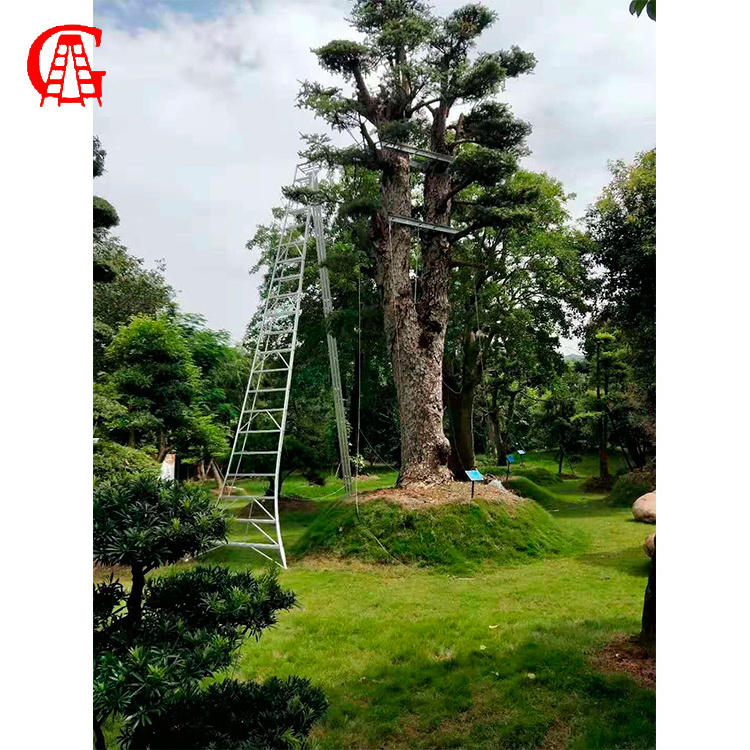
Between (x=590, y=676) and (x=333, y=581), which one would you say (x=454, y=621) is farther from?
(x=333, y=581)

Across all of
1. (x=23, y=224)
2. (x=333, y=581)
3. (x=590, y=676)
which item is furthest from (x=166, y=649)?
(x=333, y=581)

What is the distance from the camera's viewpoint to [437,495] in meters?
4.53

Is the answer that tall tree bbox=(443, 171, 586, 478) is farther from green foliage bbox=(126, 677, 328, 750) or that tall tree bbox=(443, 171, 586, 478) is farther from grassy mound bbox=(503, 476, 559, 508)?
green foliage bbox=(126, 677, 328, 750)

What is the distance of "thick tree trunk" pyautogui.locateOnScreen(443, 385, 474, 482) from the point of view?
7.58m

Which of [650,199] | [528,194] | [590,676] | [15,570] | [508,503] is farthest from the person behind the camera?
[650,199]

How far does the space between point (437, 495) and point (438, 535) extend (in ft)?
1.36

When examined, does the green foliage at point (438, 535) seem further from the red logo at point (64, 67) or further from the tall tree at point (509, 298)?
the red logo at point (64, 67)

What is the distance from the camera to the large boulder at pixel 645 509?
5441 mm

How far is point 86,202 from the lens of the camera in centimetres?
122

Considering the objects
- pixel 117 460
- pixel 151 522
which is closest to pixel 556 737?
pixel 151 522

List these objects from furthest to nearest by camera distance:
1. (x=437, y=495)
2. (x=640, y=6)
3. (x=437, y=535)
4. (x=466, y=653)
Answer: (x=437, y=495) < (x=437, y=535) < (x=466, y=653) < (x=640, y=6)

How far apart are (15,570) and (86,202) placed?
0.72 metres

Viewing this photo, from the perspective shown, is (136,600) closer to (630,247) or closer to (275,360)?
(275,360)
